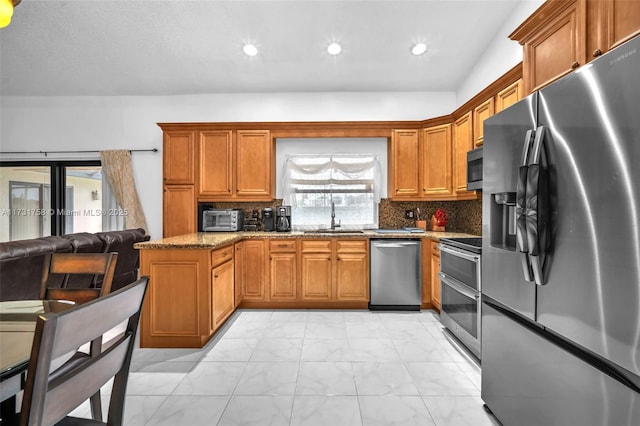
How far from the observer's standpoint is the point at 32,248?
254 centimetres

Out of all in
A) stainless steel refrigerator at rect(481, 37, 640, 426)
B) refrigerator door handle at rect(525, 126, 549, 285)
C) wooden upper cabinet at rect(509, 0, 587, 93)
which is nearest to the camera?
stainless steel refrigerator at rect(481, 37, 640, 426)

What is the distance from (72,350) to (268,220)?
11.4ft

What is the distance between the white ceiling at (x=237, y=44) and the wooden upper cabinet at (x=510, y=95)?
2.71 feet

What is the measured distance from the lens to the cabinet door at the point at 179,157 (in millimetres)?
3908

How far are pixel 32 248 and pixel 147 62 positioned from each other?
2.46m

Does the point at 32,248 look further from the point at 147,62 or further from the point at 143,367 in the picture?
the point at 147,62

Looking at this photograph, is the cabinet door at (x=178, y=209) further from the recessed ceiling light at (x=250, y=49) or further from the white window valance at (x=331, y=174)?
the recessed ceiling light at (x=250, y=49)

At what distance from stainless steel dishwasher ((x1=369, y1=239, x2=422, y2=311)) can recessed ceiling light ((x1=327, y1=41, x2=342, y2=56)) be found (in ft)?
7.37

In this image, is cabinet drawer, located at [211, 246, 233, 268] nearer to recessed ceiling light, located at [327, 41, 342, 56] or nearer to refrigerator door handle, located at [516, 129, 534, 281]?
refrigerator door handle, located at [516, 129, 534, 281]

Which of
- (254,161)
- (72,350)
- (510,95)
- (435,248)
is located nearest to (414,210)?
(435,248)

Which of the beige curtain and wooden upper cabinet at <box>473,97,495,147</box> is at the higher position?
wooden upper cabinet at <box>473,97,495,147</box>

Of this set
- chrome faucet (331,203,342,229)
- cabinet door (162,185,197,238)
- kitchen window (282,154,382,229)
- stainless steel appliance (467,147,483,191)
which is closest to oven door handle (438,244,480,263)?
stainless steel appliance (467,147,483,191)

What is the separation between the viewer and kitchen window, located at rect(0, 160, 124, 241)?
178 inches

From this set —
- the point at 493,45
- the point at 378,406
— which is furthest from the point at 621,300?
the point at 493,45
